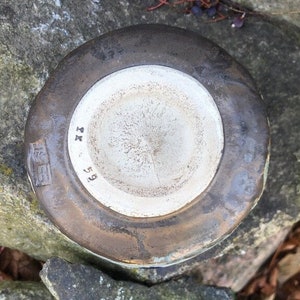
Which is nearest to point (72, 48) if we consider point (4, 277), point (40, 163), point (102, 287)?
point (40, 163)

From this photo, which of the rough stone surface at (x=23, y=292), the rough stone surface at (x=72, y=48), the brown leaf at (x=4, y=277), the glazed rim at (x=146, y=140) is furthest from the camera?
the brown leaf at (x=4, y=277)

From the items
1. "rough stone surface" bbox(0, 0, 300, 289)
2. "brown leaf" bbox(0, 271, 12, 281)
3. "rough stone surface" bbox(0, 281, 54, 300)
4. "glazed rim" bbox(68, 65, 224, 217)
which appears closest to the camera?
"glazed rim" bbox(68, 65, 224, 217)

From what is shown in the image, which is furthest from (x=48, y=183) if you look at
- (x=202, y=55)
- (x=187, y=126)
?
(x=202, y=55)

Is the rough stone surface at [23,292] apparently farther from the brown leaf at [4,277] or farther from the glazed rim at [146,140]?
the glazed rim at [146,140]

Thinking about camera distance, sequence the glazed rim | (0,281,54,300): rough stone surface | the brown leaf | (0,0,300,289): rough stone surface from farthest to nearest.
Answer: the brown leaf → (0,281,54,300): rough stone surface → (0,0,300,289): rough stone surface → the glazed rim

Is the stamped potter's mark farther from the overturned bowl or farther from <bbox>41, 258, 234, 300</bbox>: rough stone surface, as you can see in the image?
<bbox>41, 258, 234, 300</bbox>: rough stone surface

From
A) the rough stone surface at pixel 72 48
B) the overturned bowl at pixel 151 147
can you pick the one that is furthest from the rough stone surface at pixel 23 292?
the overturned bowl at pixel 151 147

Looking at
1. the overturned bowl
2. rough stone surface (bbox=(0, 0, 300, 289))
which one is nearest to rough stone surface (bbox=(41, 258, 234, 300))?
rough stone surface (bbox=(0, 0, 300, 289))
